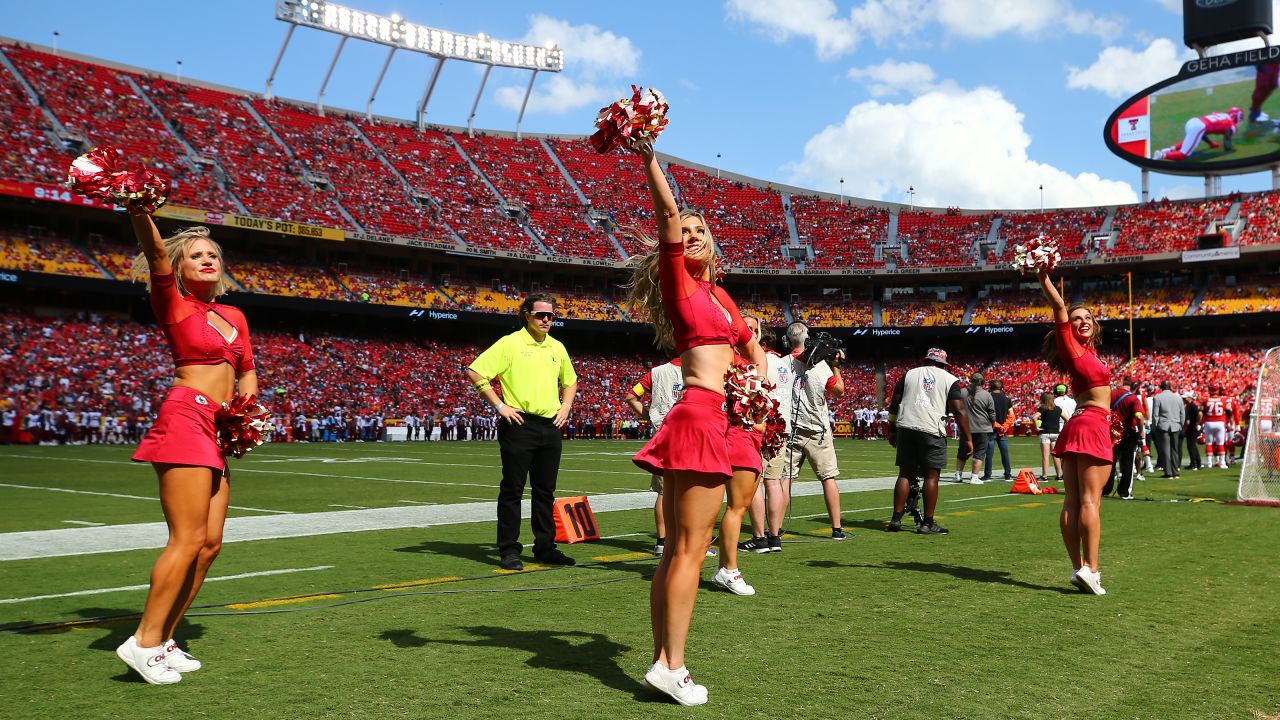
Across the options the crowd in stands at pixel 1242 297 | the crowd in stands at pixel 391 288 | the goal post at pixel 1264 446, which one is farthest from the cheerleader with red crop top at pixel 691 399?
the crowd in stands at pixel 1242 297

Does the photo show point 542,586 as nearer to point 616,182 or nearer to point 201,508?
point 201,508

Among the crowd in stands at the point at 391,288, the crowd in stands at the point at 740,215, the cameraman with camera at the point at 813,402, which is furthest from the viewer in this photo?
the crowd in stands at the point at 740,215

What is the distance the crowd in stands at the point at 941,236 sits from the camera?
6094cm

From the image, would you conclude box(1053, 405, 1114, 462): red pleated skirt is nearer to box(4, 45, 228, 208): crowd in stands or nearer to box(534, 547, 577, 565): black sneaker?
box(534, 547, 577, 565): black sneaker

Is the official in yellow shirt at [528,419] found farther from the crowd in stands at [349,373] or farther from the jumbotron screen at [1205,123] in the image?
the jumbotron screen at [1205,123]

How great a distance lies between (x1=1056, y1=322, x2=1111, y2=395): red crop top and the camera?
7.07m

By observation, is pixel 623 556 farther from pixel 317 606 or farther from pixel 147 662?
pixel 147 662

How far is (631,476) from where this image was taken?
19.8 meters

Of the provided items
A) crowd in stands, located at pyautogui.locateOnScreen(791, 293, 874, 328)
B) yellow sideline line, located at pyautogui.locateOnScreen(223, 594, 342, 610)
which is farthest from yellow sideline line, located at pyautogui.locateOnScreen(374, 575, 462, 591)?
crowd in stands, located at pyautogui.locateOnScreen(791, 293, 874, 328)

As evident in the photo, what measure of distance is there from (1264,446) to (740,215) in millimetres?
51851

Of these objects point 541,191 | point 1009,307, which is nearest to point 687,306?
point 541,191

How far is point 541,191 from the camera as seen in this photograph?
199 feet

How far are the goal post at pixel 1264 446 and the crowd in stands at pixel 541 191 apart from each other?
4336 centimetres

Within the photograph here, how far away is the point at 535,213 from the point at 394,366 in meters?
14.7
